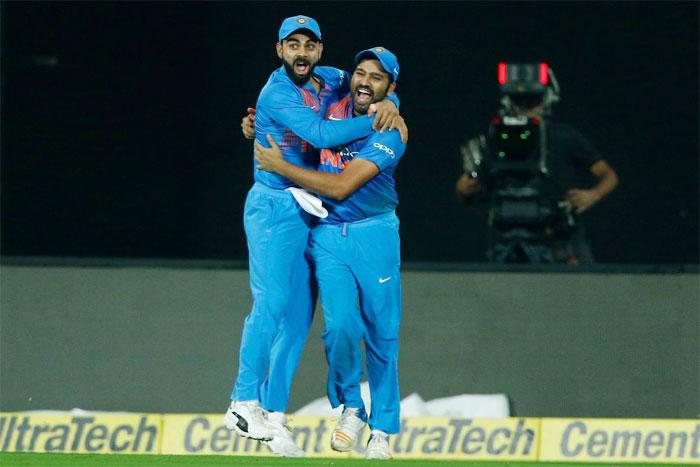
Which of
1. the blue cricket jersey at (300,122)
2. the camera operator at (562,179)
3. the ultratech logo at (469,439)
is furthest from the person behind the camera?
the camera operator at (562,179)

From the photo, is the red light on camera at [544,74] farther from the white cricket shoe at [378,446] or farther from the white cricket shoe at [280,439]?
the white cricket shoe at [280,439]

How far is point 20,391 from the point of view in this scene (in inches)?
311

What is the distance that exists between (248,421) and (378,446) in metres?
0.61

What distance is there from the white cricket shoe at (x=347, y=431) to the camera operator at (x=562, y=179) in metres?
2.10

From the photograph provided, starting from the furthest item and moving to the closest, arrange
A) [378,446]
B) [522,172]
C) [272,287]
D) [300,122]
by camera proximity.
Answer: [522,172] → [378,446] → [272,287] → [300,122]

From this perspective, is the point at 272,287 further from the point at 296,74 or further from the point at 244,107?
the point at 244,107

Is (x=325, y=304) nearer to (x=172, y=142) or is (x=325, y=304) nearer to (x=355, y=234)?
(x=355, y=234)

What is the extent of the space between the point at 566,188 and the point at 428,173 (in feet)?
5.99

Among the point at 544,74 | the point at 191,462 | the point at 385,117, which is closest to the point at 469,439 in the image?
the point at 544,74

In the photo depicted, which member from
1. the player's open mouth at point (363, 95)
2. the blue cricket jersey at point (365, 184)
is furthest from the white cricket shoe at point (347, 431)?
the player's open mouth at point (363, 95)

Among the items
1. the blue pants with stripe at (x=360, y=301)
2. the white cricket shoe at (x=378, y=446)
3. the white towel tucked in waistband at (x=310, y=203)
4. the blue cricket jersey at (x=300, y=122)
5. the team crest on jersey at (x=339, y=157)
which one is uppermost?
the blue cricket jersey at (x=300, y=122)

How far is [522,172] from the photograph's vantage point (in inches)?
314

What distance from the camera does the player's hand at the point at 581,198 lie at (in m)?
8.26

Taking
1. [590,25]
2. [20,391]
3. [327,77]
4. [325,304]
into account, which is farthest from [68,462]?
[590,25]
